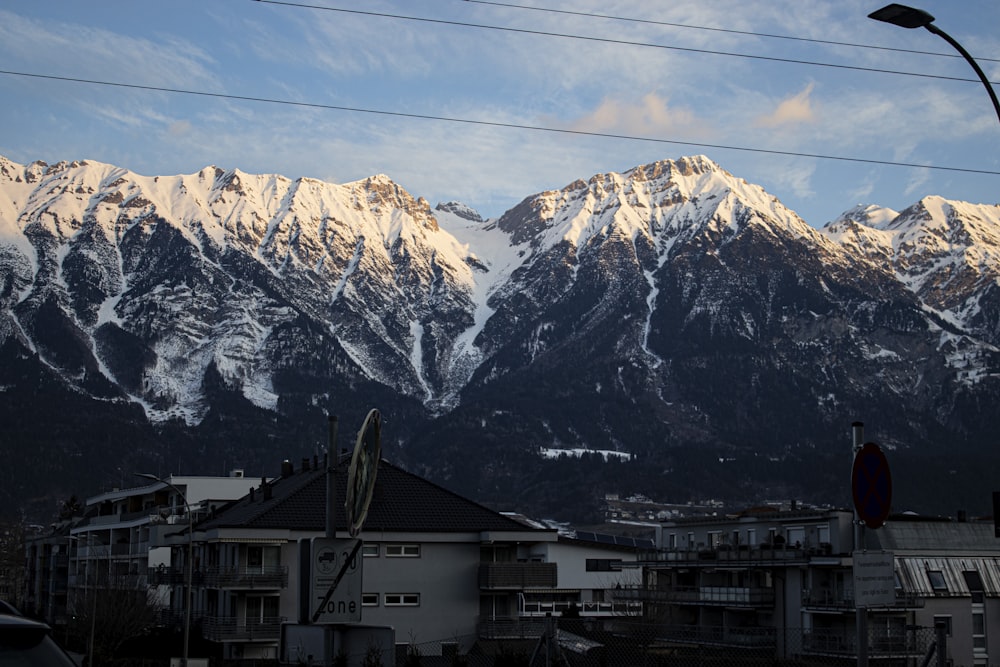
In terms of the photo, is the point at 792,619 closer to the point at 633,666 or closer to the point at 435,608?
the point at 435,608

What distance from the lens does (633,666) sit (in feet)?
87.2

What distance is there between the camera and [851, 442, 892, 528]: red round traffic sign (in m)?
13.4

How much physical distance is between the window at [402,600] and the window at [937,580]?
22122 mm

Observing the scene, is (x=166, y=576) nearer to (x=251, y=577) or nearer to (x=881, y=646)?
(x=251, y=577)

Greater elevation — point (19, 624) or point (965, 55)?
point (965, 55)

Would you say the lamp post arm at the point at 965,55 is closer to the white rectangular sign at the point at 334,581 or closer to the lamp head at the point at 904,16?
the lamp head at the point at 904,16

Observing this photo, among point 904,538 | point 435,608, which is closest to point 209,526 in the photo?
point 435,608

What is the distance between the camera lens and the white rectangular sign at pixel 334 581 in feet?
49.0

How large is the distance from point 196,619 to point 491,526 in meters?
14.9

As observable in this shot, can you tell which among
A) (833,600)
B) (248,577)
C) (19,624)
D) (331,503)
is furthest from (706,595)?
(19,624)

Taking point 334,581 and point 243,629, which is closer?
point 334,581

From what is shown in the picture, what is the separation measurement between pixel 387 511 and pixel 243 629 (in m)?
8.20

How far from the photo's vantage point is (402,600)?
58625 mm

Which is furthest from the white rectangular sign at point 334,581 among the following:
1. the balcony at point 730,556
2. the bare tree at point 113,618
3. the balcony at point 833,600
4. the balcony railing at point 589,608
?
the balcony railing at point 589,608
